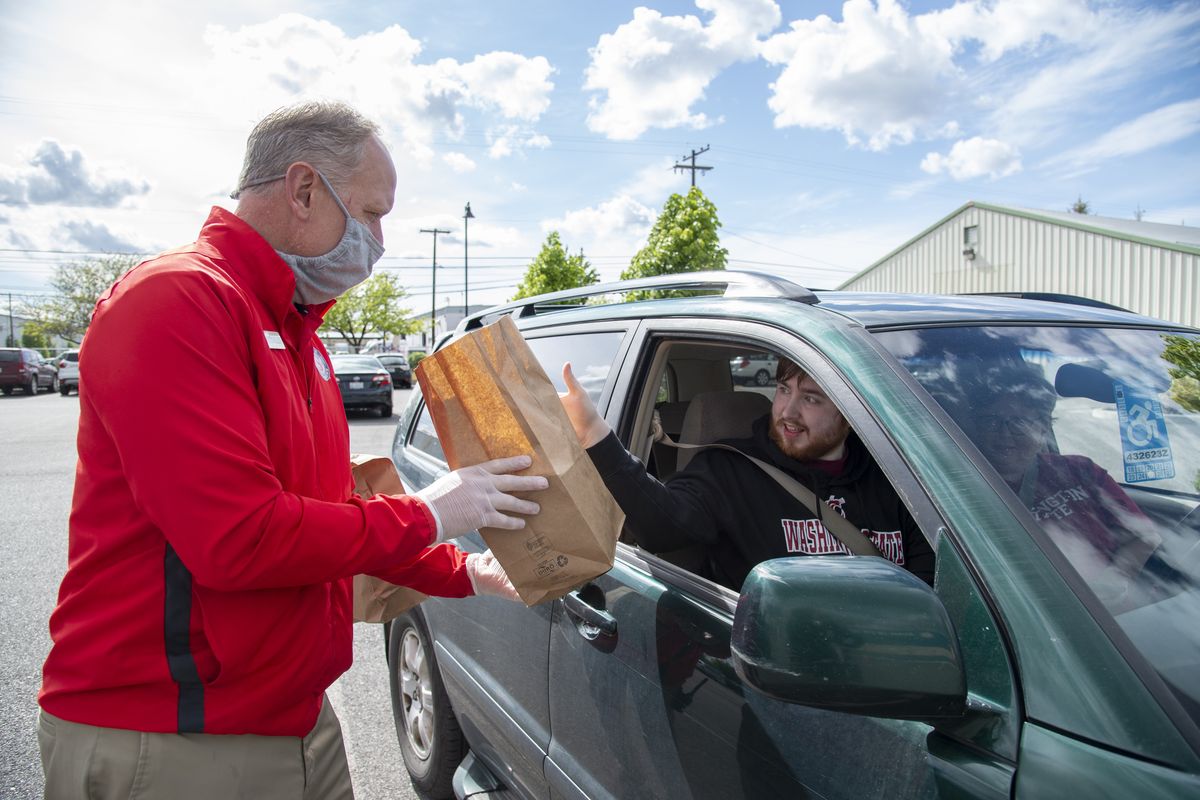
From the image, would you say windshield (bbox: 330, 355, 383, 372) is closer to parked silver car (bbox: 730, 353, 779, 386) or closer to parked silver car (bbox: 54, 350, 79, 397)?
parked silver car (bbox: 730, 353, 779, 386)

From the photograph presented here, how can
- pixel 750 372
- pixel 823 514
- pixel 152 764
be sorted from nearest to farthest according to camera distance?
pixel 152 764 < pixel 823 514 < pixel 750 372

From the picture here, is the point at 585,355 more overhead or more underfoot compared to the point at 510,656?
more overhead

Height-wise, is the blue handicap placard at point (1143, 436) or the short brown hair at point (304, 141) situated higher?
the short brown hair at point (304, 141)

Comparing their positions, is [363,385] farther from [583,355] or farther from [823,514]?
[823,514]

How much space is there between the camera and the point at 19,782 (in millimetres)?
3062

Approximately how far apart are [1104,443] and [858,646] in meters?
1.01

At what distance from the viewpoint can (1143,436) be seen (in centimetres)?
172

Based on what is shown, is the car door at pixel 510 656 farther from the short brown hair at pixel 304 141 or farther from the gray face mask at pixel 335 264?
the short brown hair at pixel 304 141

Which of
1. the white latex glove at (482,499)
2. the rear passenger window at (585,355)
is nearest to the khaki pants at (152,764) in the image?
the white latex glove at (482,499)

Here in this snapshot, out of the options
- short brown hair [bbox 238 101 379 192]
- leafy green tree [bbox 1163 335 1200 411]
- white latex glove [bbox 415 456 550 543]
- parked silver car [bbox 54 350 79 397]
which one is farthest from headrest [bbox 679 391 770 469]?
parked silver car [bbox 54 350 79 397]

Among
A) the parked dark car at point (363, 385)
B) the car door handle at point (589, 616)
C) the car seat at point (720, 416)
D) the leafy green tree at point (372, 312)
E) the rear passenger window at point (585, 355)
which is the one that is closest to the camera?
the car door handle at point (589, 616)

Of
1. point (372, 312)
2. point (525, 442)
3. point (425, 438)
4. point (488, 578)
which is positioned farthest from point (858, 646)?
point (372, 312)

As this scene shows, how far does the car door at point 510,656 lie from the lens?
2117mm

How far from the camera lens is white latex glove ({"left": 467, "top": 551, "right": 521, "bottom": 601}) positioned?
6.27ft
